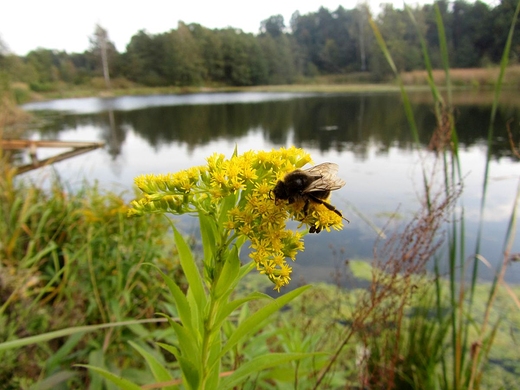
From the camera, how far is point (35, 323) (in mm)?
2146

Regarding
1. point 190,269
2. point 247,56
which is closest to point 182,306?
point 190,269

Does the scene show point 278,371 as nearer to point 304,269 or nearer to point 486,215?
point 304,269

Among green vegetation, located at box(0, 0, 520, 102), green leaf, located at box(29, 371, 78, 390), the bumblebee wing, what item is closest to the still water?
the bumblebee wing

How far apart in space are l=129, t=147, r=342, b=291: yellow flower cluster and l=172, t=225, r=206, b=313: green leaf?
0.30ft

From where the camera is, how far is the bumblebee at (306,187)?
0.97 meters

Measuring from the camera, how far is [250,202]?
0.94 metres

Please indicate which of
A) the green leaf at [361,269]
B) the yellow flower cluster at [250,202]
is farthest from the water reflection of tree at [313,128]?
the yellow flower cluster at [250,202]

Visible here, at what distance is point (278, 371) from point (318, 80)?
5195cm

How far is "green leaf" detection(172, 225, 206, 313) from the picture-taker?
2.97ft

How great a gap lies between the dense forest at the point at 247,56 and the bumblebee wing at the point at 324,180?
39.9 metres

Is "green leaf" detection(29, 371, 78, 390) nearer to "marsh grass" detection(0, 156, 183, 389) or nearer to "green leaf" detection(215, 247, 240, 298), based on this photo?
"marsh grass" detection(0, 156, 183, 389)

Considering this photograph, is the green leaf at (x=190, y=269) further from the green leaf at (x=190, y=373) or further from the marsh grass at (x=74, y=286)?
the marsh grass at (x=74, y=286)

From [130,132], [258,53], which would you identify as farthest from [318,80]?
[130,132]

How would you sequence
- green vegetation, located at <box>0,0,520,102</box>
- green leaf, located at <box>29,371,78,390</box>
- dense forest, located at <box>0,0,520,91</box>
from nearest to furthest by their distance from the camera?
1. green leaf, located at <box>29,371,78,390</box>
2. green vegetation, located at <box>0,0,520,102</box>
3. dense forest, located at <box>0,0,520,91</box>
